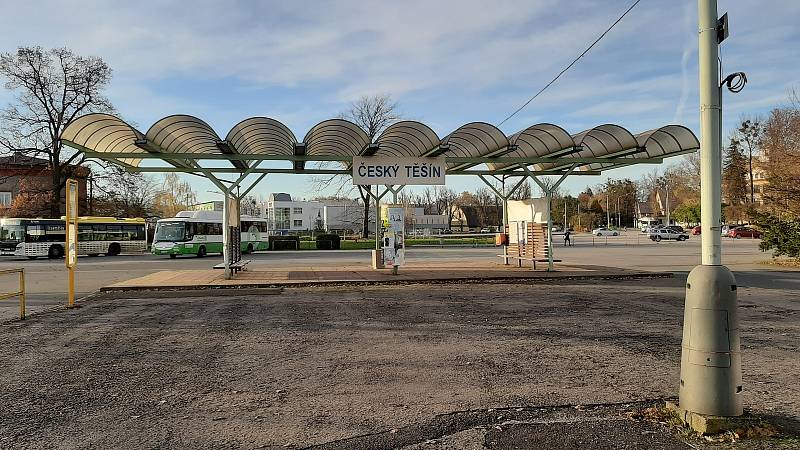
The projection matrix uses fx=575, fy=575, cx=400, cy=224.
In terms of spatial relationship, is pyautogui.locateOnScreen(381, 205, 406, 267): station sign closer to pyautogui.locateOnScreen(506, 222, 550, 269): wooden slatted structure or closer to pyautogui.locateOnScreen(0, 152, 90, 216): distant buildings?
pyautogui.locateOnScreen(506, 222, 550, 269): wooden slatted structure

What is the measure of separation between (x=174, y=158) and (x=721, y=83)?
1416cm

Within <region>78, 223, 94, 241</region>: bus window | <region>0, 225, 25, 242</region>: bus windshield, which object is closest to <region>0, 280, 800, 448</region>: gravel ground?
<region>78, 223, 94, 241</region>: bus window

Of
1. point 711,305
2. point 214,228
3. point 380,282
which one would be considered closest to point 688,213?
point 214,228

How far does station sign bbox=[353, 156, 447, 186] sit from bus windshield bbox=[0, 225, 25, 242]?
90.1 ft

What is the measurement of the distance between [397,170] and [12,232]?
95.3 ft

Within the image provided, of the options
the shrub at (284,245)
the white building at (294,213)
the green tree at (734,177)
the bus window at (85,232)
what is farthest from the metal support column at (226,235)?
the white building at (294,213)

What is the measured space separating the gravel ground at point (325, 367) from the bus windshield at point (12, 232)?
28290 mm

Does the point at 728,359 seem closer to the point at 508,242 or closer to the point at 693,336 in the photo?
the point at 693,336

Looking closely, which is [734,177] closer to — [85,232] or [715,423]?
[85,232]

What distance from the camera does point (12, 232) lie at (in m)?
34.6

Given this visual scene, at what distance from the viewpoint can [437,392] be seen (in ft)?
17.4

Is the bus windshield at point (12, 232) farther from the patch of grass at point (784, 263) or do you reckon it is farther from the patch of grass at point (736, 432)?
the patch of grass at point (784, 263)

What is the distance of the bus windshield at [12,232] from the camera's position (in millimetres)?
34406

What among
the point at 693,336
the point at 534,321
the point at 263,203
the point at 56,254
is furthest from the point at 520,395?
the point at 263,203
